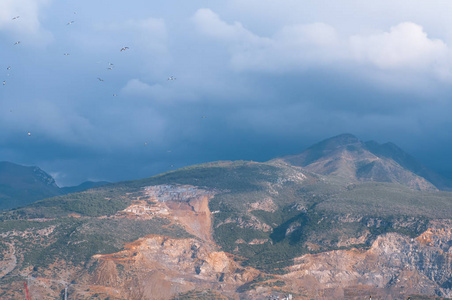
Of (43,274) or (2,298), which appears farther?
(43,274)

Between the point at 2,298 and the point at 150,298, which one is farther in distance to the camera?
the point at 150,298

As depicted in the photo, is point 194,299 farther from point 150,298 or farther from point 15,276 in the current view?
point 15,276

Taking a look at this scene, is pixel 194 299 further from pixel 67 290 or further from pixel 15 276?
pixel 15 276

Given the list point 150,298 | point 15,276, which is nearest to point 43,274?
point 15,276

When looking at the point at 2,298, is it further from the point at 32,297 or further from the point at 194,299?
the point at 194,299

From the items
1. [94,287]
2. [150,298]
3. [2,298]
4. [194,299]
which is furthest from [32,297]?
[194,299]

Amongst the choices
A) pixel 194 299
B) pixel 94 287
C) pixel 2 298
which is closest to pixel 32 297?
pixel 2 298

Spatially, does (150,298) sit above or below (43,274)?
below
